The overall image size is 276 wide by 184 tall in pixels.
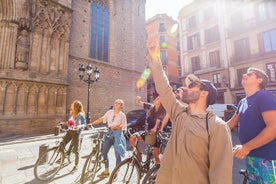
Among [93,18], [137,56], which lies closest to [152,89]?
[137,56]

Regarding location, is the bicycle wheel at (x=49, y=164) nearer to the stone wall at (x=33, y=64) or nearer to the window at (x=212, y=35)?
the stone wall at (x=33, y=64)

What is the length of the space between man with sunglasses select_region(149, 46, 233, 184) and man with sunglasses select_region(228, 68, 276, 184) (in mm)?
485

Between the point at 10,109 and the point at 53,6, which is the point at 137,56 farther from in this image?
the point at 10,109

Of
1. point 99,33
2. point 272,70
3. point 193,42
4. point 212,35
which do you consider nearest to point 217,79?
point 272,70

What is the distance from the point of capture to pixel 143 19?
64.4ft

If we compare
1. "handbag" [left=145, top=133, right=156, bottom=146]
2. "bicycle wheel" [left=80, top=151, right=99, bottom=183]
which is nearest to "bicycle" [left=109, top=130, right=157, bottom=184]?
"handbag" [left=145, top=133, right=156, bottom=146]

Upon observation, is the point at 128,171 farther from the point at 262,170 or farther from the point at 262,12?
the point at 262,12

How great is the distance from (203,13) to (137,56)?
41.9ft

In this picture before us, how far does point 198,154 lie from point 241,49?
74.3 feet

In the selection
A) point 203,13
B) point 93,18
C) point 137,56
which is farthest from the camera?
point 203,13

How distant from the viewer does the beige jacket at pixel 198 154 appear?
1.24m

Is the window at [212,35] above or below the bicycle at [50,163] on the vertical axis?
above

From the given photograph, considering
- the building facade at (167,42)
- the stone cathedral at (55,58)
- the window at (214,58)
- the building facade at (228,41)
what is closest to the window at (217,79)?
the building facade at (228,41)

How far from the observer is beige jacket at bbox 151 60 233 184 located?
1.24 m
